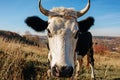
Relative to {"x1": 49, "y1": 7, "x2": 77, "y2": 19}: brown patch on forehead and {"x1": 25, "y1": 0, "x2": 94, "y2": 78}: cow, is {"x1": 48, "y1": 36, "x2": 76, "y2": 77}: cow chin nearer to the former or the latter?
{"x1": 25, "y1": 0, "x2": 94, "y2": 78}: cow

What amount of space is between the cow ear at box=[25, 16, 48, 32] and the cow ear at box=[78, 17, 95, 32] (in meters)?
1.04

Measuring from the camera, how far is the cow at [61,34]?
6.55 meters

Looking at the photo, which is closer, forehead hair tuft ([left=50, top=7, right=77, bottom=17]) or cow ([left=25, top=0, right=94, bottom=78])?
cow ([left=25, top=0, right=94, bottom=78])

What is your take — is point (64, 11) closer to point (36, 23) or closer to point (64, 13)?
point (64, 13)

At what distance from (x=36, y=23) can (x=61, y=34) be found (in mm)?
1532

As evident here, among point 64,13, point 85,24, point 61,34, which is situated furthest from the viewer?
point 85,24

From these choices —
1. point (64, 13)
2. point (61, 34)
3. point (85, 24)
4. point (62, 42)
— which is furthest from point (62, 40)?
point (85, 24)

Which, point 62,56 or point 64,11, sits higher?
point 64,11

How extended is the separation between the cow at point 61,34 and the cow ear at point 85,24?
531 millimetres

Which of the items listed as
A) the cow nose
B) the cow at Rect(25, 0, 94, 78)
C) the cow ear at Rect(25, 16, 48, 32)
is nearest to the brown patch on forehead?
the cow at Rect(25, 0, 94, 78)

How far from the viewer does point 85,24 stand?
8938mm

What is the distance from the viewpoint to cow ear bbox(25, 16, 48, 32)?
8352 millimetres

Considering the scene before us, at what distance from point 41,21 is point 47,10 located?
0.34m

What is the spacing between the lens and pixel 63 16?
25.5 ft
